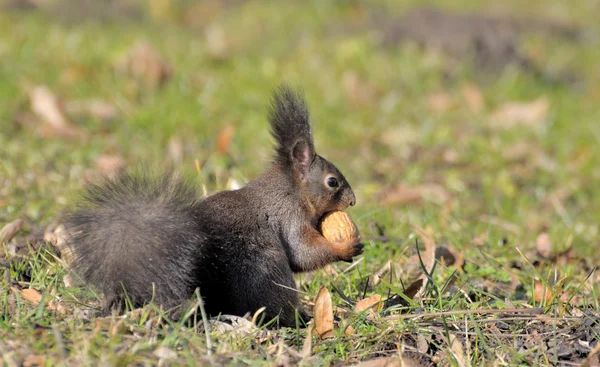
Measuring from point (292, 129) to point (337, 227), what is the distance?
0.43 metres

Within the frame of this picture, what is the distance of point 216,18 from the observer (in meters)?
8.51

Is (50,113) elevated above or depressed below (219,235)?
above

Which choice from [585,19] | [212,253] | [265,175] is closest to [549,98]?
[585,19]

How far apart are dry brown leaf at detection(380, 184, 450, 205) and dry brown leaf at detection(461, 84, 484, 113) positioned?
168 cm

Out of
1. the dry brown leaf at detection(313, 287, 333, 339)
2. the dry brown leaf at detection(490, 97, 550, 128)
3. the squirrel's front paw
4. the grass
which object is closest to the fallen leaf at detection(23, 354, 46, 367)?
the grass

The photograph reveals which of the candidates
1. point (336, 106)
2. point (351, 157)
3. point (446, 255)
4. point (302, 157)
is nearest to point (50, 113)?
point (351, 157)

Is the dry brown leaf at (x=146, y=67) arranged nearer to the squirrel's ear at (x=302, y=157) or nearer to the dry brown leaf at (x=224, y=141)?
the dry brown leaf at (x=224, y=141)

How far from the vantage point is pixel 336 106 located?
6.67 meters

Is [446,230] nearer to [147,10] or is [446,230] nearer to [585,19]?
[147,10]

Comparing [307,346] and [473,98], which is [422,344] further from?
[473,98]

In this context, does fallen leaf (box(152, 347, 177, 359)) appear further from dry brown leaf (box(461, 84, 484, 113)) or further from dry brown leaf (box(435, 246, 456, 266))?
dry brown leaf (box(461, 84, 484, 113))

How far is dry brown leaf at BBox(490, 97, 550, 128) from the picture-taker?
22.0 feet

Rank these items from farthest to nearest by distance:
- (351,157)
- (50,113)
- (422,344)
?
(351,157)
(50,113)
(422,344)

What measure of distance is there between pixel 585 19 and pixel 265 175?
8.60m
